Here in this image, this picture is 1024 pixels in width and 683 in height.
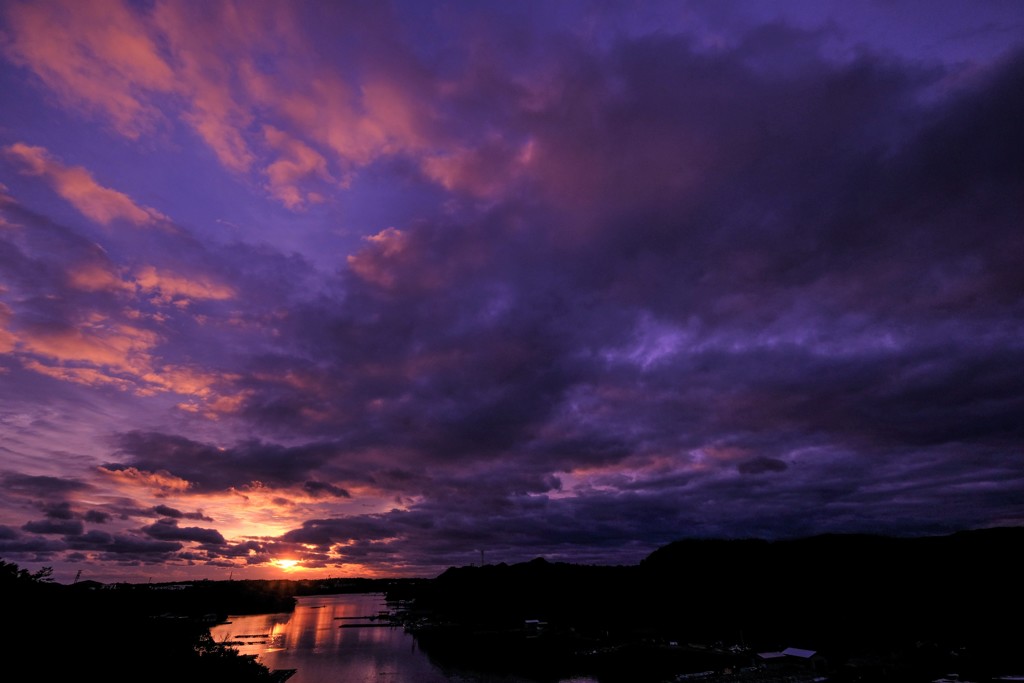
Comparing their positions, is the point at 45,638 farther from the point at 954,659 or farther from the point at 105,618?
the point at 954,659

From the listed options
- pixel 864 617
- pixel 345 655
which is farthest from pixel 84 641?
pixel 864 617

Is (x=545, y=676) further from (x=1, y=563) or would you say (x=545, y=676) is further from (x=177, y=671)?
(x=1, y=563)

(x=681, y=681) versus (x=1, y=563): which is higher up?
(x=1, y=563)

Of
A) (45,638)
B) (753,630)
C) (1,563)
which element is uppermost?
(1,563)

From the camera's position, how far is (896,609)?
155 m

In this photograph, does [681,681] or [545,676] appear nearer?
[681,681]

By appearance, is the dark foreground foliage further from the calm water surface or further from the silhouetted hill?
the silhouetted hill

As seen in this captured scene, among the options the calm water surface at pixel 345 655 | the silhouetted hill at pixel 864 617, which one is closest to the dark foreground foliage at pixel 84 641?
the calm water surface at pixel 345 655

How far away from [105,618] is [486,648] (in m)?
121

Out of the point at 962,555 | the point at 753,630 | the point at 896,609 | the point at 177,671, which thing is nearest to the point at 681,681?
the point at 177,671

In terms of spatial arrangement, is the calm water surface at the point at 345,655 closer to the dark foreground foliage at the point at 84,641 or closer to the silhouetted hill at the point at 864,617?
the silhouetted hill at the point at 864,617

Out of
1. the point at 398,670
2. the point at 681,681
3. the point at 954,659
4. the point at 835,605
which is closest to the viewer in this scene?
the point at 681,681

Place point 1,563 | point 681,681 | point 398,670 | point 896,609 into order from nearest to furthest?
point 1,563 → point 681,681 → point 398,670 → point 896,609

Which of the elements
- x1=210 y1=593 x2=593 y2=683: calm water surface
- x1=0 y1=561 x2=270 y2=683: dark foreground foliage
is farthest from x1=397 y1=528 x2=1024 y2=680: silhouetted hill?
x1=0 y1=561 x2=270 y2=683: dark foreground foliage
